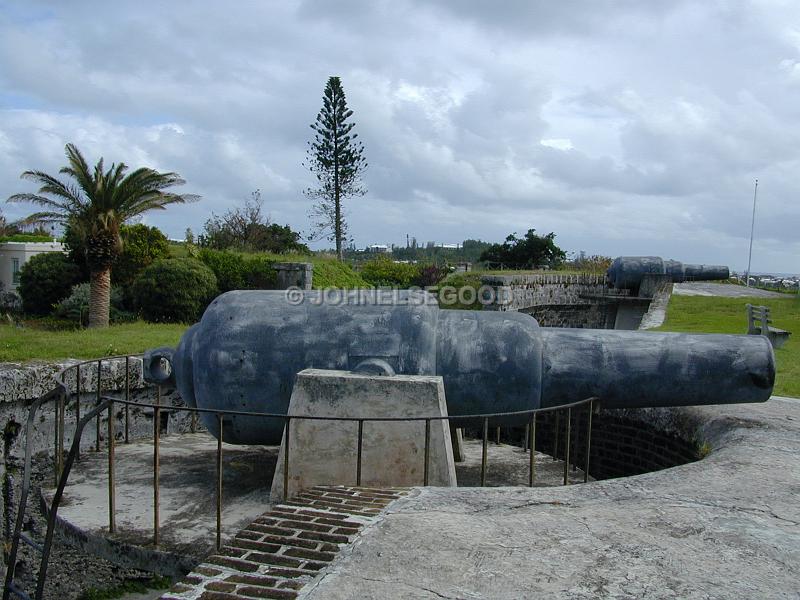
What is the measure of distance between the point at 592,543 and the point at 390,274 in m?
22.0

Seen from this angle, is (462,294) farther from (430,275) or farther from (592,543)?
(592,543)

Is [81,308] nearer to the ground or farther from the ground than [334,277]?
nearer to the ground

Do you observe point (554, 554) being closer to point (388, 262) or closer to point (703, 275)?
point (703, 275)

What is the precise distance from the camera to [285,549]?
9.04 ft

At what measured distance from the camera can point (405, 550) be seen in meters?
2.62

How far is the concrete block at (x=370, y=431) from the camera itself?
4.17 m

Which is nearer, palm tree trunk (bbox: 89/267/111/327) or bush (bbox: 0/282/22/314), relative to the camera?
palm tree trunk (bbox: 89/267/111/327)

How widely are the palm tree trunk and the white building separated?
8174mm

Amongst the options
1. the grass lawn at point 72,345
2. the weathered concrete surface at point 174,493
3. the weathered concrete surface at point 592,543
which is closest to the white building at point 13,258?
the grass lawn at point 72,345

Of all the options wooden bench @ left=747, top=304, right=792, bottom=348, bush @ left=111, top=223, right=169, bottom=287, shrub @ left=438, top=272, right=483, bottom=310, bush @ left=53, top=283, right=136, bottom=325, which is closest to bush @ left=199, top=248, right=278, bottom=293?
bush @ left=111, top=223, right=169, bottom=287

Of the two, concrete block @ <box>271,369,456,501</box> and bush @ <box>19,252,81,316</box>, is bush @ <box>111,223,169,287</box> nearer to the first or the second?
bush @ <box>19,252,81,316</box>

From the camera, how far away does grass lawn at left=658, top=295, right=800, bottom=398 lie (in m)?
10.9

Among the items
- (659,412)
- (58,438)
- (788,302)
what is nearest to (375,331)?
(58,438)

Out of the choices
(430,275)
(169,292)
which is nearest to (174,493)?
(169,292)
